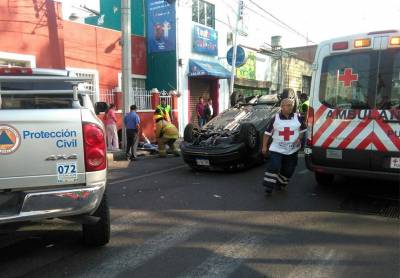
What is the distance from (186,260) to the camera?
14.1 feet

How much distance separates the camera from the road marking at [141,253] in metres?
4.01

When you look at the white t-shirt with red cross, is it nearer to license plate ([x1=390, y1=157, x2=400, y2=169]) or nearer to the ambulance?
the ambulance

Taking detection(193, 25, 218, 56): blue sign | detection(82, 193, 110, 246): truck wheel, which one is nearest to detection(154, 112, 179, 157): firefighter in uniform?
detection(82, 193, 110, 246): truck wheel

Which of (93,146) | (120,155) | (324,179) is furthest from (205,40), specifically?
(93,146)

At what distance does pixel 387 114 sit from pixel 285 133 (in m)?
1.64

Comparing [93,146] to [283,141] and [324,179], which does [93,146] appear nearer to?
[283,141]

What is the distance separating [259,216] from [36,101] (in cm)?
319

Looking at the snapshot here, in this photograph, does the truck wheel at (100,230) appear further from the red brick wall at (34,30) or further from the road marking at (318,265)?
the red brick wall at (34,30)

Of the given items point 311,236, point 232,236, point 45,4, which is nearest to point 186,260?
point 232,236

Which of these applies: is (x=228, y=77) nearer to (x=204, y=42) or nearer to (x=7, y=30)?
(x=204, y=42)

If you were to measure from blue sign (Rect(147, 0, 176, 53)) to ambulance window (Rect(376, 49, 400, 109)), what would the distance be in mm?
13149

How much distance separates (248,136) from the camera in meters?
9.16

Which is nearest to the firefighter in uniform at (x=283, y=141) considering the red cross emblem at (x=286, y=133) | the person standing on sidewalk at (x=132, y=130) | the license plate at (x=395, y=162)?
the red cross emblem at (x=286, y=133)

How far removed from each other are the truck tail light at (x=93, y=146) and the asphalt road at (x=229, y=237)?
934mm
